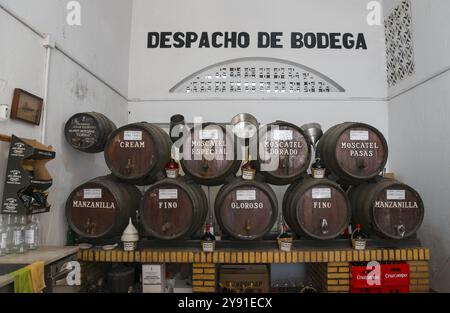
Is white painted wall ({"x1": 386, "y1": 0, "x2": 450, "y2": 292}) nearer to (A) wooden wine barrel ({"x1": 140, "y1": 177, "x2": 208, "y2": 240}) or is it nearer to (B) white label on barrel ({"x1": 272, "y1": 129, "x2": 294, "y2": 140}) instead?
(B) white label on barrel ({"x1": 272, "y1": 129, "x2": 294, "y2": 140})

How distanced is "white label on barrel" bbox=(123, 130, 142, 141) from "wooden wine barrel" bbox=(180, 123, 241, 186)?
0.43 metres

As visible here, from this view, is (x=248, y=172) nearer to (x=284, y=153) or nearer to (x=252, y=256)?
(x=284, y=153)

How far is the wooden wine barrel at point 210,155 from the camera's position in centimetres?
300

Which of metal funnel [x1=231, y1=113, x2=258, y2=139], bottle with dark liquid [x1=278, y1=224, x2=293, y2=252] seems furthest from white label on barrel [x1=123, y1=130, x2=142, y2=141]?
bottle with dark liquid [x1=278, y1=224, x2=293, y2=252]

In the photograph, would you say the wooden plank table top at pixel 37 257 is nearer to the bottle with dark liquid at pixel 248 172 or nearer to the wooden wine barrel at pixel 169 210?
the wooden wine barrel at pixel 169 210

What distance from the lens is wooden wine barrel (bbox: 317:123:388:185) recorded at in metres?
3.00

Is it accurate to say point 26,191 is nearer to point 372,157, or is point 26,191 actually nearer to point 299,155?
point 299,155

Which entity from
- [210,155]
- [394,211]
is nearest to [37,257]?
[210,155]

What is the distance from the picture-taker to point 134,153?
9.84 ft

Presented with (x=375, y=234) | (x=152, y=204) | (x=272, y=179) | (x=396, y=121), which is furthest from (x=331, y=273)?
(x=396, y=121)

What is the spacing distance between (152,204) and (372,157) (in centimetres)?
212

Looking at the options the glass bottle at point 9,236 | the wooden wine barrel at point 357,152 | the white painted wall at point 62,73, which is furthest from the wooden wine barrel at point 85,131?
the wooden wine barrel at point 357,152

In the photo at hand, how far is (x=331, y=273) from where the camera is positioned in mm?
2947

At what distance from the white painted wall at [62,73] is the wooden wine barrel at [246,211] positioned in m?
1.54
